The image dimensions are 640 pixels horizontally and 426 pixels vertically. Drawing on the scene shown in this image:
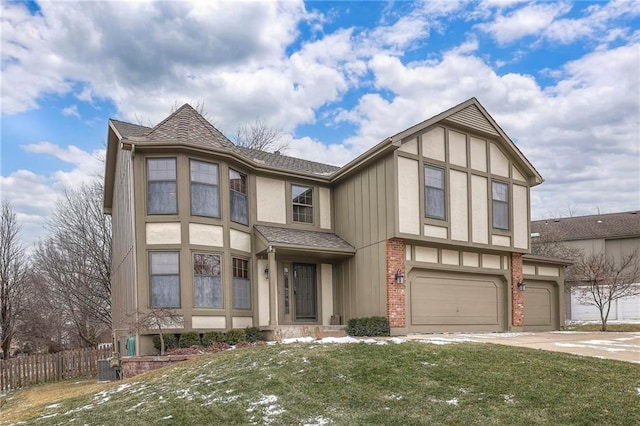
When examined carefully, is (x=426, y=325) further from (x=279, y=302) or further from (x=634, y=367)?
(x=634, y=367)

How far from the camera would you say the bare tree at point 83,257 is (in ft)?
84.0

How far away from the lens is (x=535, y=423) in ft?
17.2

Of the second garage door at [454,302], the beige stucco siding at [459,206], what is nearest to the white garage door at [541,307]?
the second garage door at [454,302]

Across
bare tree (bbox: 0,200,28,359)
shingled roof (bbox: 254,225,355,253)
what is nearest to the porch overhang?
shingled roof (bbox: 254,225,355,253)

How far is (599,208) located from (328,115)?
34.5 metres

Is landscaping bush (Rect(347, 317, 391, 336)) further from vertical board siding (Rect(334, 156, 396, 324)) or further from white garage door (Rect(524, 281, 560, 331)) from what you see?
white garage door (Rect(524, 281, 560, 331))

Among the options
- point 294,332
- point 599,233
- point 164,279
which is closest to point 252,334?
point 294,332

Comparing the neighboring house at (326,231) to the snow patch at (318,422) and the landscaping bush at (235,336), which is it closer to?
the landscaping bush at (235,336)

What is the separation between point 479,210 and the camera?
15.5 meters

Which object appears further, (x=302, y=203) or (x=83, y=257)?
(x=83, y=257)

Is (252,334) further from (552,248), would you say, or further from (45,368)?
(552,248)

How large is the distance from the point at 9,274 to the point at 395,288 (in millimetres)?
21974

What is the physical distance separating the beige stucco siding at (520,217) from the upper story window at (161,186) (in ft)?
36.6

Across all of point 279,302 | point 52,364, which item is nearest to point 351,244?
point 279,302
